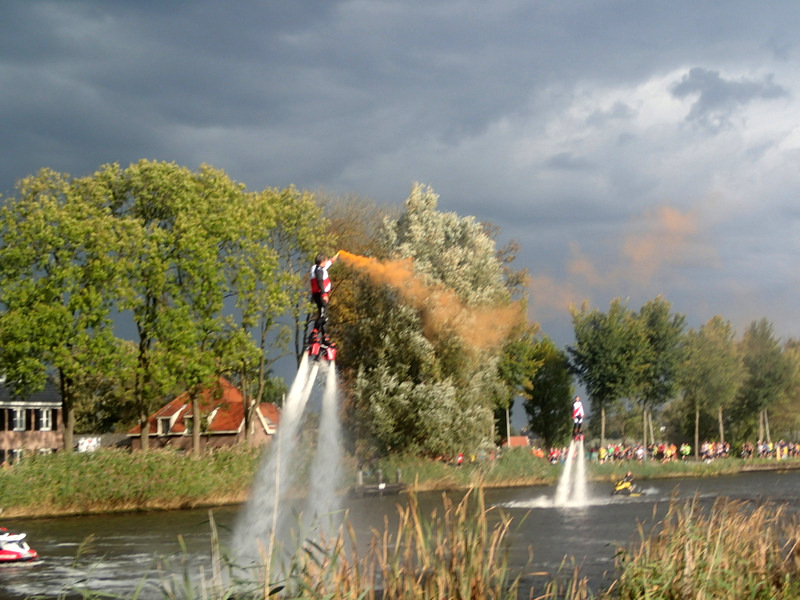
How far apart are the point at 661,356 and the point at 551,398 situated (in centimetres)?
1006

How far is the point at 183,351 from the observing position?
183ft

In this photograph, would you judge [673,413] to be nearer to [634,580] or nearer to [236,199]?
[236,199]

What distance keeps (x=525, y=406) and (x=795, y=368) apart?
2834 cm

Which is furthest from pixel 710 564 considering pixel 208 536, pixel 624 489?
pixel 624 489

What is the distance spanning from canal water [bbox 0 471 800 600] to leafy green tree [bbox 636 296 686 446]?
24.0 m

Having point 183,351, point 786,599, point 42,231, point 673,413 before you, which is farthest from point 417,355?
point 673,413

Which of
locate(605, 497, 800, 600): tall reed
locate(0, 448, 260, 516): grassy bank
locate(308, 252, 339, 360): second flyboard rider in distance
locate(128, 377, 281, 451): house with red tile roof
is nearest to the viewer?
locate(605, 497, 800, 600): tall reed

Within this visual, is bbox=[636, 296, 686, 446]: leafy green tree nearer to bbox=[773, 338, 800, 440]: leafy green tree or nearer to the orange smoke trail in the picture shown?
bbox=[773, 338, 800, 440]: leafy green tree

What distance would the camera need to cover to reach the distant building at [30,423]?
244 ft

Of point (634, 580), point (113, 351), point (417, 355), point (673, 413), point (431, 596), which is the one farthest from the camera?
point (673, 413)

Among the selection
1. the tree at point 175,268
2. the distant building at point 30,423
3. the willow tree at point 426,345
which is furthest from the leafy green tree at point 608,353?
the distant building at point 30,423

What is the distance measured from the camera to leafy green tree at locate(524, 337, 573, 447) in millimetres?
89312

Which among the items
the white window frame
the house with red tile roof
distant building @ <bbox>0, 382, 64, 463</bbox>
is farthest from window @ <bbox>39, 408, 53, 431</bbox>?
the white window frame

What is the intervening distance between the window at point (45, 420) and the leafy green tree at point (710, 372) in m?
52.4
